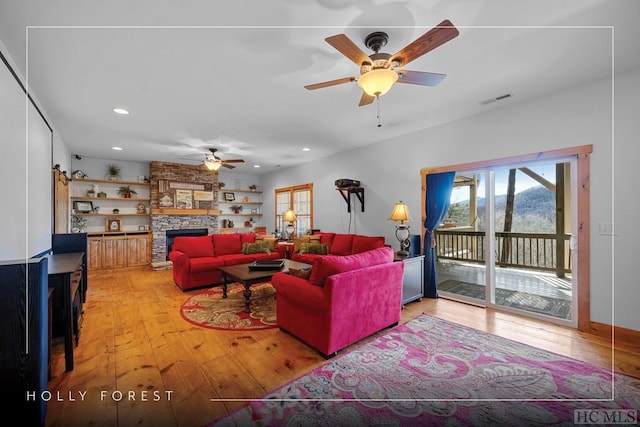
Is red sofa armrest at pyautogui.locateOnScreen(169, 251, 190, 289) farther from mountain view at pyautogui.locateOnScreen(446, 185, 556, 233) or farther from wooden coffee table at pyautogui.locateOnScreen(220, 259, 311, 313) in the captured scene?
mountain view at pyautogui.locateOnScreen(446, 185, 556, 233)

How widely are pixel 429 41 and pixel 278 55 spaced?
51.3 inches

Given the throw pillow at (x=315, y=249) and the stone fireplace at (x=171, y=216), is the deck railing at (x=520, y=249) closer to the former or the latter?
the throw pillow at (x=315, y=249)

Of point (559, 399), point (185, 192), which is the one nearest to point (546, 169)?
point (559, 399)

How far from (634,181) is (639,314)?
4.44 ft

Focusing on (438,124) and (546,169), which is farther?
(438,124)

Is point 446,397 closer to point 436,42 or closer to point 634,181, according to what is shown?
point 436,42

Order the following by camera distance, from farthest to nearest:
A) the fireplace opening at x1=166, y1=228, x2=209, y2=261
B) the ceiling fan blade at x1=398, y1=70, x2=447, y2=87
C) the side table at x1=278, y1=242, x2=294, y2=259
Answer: the fireplace opening at x1=166, y1=228, x2=209, y2=261, the side table at x1=278, y1=242, x2=294, y2=259, the ceiling fan blade at x1=398, y1=70, x2=447, y2=87

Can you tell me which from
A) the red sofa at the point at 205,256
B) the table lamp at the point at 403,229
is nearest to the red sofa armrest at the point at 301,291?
the table lamp at the point at 403,229

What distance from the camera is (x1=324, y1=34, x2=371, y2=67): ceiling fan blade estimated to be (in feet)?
5.25

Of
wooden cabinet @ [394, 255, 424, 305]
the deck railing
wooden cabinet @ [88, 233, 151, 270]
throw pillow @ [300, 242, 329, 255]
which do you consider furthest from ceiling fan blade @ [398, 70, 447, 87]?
wooden cabinet @ [88, 233, 151, 270]

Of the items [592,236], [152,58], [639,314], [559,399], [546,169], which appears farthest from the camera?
[546,169]

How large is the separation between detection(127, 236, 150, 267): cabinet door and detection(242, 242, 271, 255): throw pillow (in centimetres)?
309

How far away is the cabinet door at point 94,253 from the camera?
5.82m

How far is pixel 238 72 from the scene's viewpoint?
101 inches
